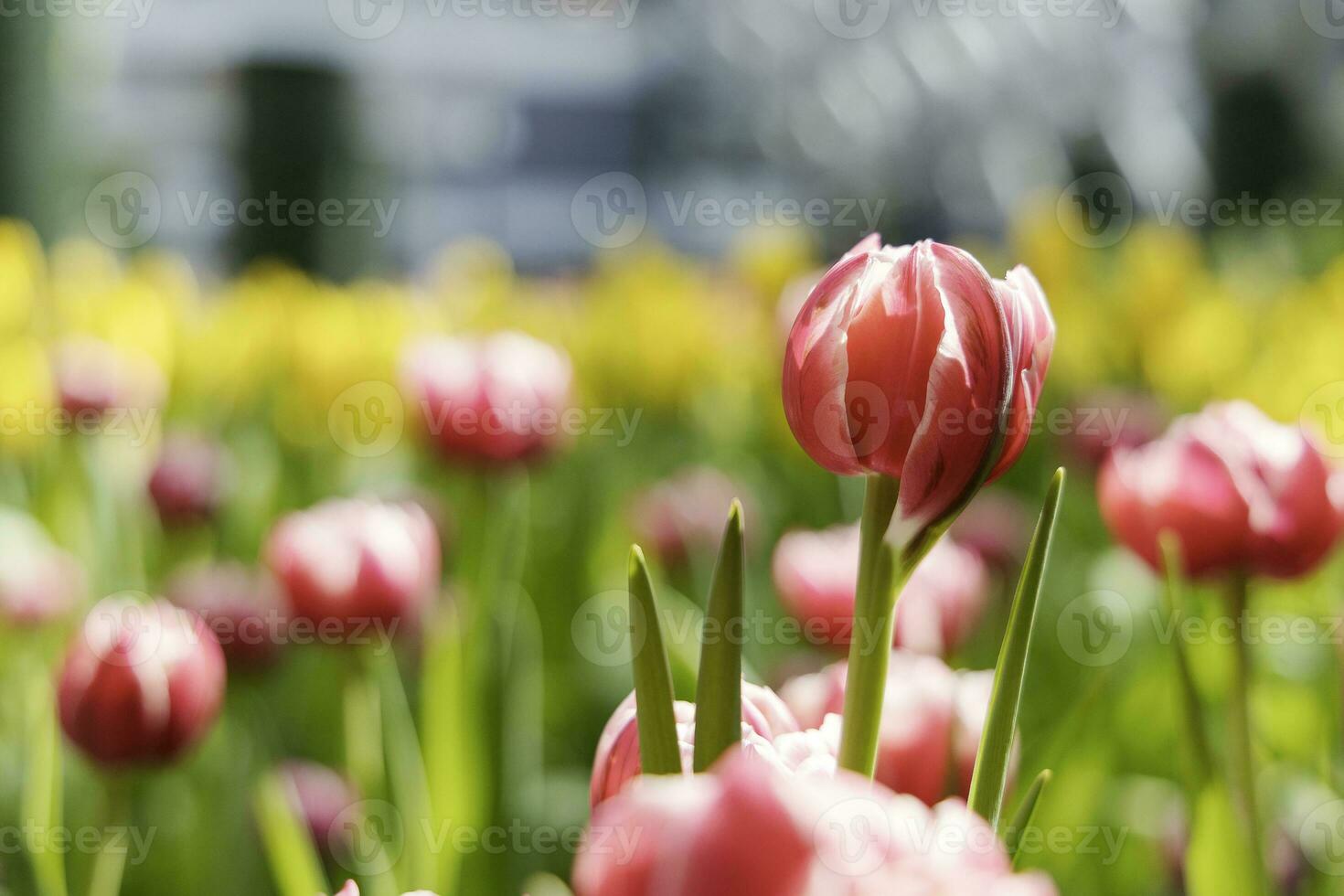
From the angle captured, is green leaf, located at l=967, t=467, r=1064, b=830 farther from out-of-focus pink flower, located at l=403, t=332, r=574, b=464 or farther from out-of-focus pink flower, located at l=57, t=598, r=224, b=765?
out-of-focus pink flower, located at l=403, t=332, r=574, b=464

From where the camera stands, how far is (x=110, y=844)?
50cm

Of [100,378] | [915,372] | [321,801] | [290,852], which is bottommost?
Result: [321,801]

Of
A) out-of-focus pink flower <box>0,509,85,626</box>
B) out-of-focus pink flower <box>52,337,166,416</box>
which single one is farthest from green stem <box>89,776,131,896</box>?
out-of-focus pink flower <box>52,337,166,416</box>

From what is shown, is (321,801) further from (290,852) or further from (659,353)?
(659,353)

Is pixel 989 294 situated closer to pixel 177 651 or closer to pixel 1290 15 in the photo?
pixel 177 651

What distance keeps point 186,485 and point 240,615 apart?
260mm

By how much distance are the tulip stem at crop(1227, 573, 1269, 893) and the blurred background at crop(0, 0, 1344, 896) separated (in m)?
0.02

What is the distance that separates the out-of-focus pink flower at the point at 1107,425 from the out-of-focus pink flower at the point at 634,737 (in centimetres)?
88

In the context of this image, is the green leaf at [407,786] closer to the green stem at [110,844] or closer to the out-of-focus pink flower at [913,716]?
the green stem at [110,844]

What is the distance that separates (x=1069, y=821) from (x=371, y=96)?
315 centimetres

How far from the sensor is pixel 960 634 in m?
0.74

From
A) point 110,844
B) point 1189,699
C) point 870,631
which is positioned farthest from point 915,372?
point 110,844

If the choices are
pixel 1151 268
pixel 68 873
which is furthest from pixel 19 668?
pixel 1151 268

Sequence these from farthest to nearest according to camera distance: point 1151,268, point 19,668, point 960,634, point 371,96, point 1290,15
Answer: point 371,96 → point 1290,15 → point 1151,268 → point 19,668 → point 960,634
